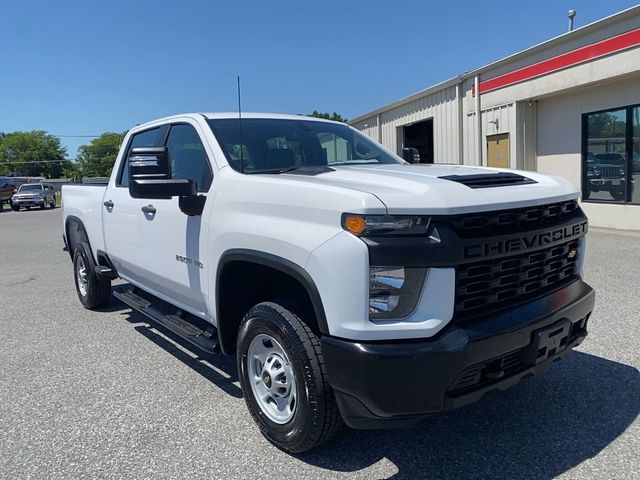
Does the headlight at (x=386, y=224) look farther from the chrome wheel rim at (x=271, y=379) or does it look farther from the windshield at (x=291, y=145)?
the windshield at (x=291, y=145)

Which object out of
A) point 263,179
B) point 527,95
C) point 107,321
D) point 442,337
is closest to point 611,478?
point 442,337

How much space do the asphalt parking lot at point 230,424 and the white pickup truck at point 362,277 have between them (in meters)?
0.36

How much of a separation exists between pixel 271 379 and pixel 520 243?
1.52 meters

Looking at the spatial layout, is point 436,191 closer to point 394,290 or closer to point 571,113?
point 394,290

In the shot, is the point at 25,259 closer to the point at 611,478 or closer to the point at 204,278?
the point at 204,278

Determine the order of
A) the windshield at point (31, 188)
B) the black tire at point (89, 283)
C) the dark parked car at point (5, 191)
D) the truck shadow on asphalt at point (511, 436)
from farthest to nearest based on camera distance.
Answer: the dark parked car at point (5, 191) < the windshield at point (31, 188) < the black tire at point (89, 283) < the truck shadow on asphalt at point (511, 436)

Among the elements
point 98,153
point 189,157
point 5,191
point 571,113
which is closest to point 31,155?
point 98,153

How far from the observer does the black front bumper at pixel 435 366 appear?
2.40 meters

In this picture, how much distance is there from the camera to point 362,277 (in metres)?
2.41

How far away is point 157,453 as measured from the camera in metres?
3.11

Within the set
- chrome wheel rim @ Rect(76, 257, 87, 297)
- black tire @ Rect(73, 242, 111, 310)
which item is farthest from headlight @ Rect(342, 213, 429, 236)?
chrome wheel rim @ Rect(76, 257, 87, 297)

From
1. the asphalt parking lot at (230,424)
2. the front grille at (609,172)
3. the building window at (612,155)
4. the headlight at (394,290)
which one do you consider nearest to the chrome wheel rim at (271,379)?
the asphalt parking lot at (230,424)

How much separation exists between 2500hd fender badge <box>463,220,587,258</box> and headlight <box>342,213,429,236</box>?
0.24 meters

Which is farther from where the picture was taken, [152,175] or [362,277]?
[152,175]
